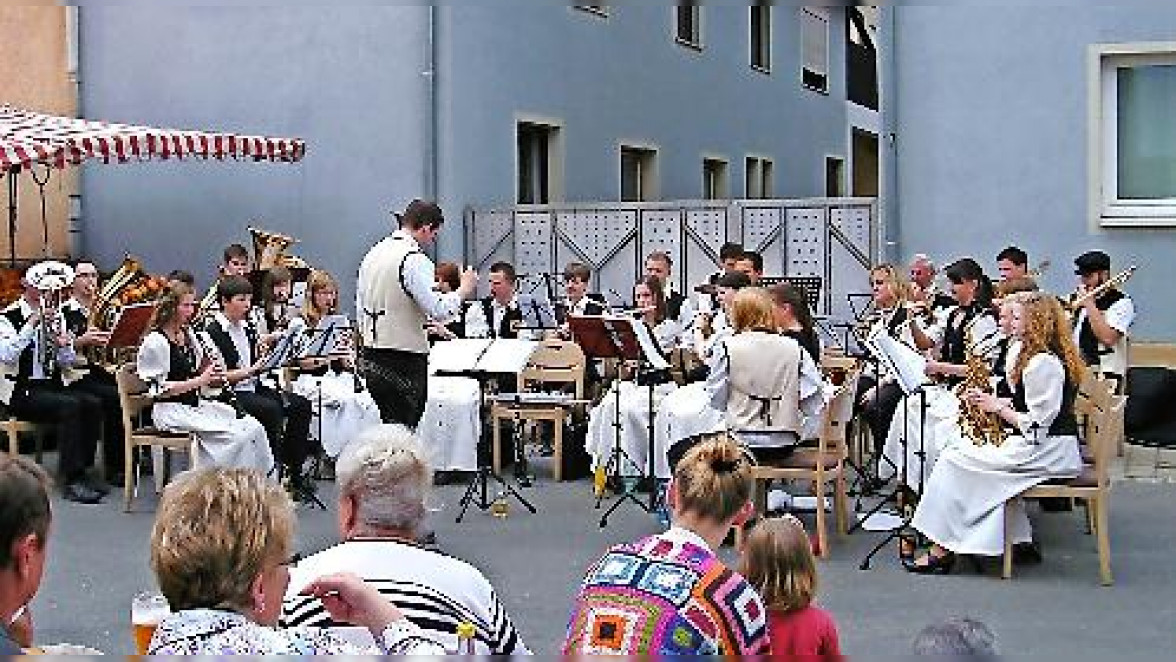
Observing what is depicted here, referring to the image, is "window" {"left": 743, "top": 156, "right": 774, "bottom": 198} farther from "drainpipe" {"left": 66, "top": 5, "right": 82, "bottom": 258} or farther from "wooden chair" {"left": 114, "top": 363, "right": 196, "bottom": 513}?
"wooden chair" {"left": 114, "top": 363, "right": 196, "bottom": 513}

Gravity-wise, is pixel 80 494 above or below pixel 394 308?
below

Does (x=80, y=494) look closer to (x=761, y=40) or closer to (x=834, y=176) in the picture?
(x=761, y=40)

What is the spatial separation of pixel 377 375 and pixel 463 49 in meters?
8.08

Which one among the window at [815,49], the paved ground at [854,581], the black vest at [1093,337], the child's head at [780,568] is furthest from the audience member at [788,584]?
the black vest at [1093,337]

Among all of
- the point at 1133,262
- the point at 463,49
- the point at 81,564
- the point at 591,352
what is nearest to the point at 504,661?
the point at 81,564

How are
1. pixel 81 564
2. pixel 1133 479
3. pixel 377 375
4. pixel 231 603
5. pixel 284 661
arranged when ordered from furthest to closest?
1. pixel 1133 479
2. pixel 377 375
3. pixel 81 564
4. pixel 231 603
5. pixel 284 661

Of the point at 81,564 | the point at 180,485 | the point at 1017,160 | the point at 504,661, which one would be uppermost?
the point at 1017,160

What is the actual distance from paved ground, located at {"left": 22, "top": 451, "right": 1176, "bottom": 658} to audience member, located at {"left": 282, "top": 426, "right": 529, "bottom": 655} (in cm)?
249

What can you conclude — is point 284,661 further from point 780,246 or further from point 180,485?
point 780,246

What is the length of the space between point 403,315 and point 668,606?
631cm

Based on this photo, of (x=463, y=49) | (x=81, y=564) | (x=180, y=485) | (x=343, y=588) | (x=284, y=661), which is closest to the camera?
(x=284, y=661)

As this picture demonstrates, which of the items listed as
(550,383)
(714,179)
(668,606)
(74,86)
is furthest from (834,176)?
(668,606)

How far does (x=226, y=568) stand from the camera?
3.20 m

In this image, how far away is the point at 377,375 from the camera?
1027cm
